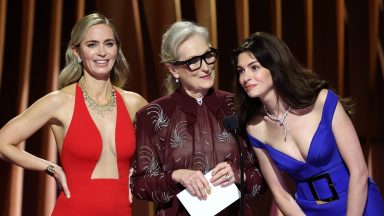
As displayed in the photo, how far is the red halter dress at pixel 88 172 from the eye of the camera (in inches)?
85.7

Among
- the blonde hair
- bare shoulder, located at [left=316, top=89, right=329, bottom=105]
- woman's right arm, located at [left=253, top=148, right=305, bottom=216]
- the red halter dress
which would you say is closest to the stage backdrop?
the blonde hair

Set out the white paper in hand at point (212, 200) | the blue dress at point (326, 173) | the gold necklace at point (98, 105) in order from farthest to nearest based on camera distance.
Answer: the gold necklace at point (98, 105) < the blue dress at point (326, 173) < the white paper in hand at point (212, 200)

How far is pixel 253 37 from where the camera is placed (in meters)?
2.07

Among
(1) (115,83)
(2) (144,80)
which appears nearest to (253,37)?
(1) (115,83)

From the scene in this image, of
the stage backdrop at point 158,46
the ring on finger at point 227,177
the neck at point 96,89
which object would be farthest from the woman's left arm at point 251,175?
the stage backdrop at point 158,46

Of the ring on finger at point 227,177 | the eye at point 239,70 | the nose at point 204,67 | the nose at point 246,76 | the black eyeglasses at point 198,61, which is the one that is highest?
the black eyeglasses at point 198,61

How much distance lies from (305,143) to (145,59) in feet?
5.38

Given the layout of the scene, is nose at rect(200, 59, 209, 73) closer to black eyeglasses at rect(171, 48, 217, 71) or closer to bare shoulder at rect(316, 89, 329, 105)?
black eyeglasses at rect(171, 48, 217, 71)

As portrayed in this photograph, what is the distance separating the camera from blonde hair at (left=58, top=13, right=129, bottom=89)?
2307 mm

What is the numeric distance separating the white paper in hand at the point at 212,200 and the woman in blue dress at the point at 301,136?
0.75ft

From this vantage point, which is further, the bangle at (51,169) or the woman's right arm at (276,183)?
the bangle at (51,169)

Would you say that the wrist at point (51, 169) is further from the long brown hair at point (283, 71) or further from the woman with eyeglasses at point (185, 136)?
the long brown hair at point (283, 71)

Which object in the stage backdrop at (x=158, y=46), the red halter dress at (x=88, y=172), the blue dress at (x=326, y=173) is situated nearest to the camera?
the blue dress at (x=326, y=173)

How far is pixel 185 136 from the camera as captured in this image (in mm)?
2055
